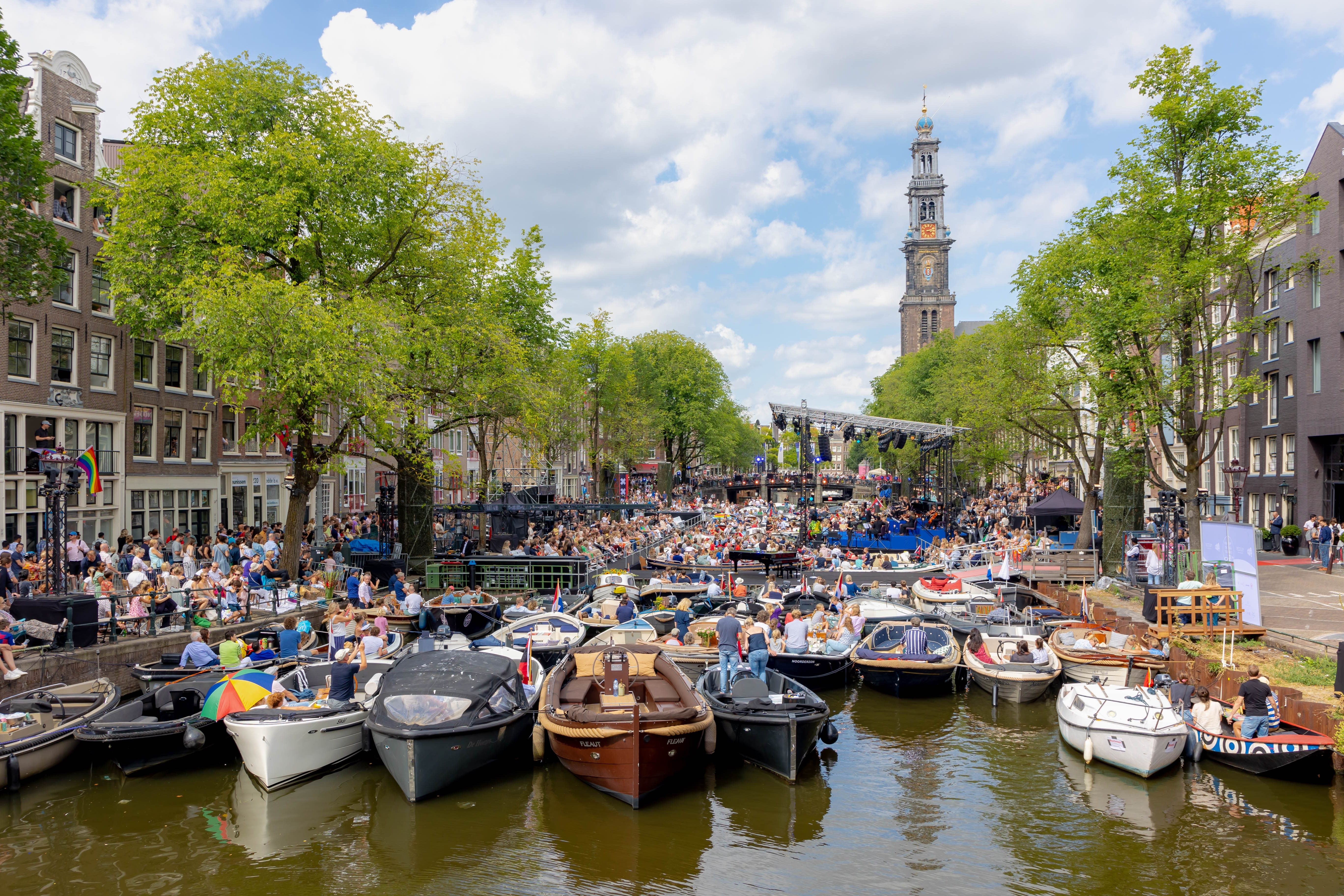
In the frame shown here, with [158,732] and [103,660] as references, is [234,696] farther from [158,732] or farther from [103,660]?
[103,660]

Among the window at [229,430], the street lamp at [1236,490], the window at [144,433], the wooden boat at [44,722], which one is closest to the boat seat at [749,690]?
the wooden boat at [44,722]

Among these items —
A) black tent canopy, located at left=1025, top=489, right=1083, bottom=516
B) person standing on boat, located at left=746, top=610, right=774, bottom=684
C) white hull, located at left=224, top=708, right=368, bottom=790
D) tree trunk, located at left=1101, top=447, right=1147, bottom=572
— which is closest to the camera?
white hull, located at left=224, top=708, right=368, bottom=790

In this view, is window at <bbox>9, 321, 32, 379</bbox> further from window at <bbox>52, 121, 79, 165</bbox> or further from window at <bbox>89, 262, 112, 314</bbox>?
window at <bbox>52, 121, 79, 165</bbox>

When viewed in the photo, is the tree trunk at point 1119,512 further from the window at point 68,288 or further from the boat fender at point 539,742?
the window at point 68,288

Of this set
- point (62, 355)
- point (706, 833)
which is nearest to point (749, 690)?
point (706, 833)

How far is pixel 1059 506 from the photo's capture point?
129 feet

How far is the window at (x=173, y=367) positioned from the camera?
33.6 metres

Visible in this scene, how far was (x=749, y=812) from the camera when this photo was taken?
13445 millimetres

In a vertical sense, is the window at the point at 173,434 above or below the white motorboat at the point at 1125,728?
above

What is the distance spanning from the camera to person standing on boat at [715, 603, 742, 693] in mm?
16578

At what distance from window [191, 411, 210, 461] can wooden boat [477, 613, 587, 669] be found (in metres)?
18.7

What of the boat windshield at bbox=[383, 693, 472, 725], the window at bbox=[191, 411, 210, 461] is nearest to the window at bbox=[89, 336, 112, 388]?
the window at bbox=[191, 411, 210, 461]

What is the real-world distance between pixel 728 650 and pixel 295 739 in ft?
23.8

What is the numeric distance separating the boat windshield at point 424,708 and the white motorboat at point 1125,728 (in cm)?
1020
